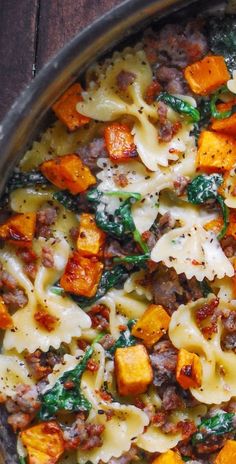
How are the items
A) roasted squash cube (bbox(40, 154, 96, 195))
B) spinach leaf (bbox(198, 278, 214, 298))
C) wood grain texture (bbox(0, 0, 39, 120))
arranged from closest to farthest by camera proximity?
roasted squash cube (bbox(40, 154, 96, 195))
spinach leaf (bbox(198, 278, 214, 298))
wood grain texture (bbox(0, 0, 39, 120))

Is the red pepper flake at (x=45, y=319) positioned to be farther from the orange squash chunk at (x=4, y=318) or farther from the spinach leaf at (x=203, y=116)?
the spinach leaf at (x=203, y=116)

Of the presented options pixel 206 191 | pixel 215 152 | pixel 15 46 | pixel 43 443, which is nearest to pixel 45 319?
pixel 43 443

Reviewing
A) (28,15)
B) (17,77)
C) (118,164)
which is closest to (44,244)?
(118,164)

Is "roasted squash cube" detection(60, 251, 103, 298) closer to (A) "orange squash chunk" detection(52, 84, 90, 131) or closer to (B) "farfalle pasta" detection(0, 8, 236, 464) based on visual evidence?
(B) "farfalle pasta" detection(0, 8, 236, 464)

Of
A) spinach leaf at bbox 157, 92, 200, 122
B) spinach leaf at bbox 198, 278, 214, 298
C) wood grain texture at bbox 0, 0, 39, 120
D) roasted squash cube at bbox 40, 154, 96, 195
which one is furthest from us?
wood grain texture at bbox 0, 0, 39, 120

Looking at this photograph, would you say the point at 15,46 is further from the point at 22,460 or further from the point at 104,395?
the point at 22,460

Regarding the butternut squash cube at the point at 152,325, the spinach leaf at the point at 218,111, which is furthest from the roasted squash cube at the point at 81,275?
the spinach leaf at the point at 218,111

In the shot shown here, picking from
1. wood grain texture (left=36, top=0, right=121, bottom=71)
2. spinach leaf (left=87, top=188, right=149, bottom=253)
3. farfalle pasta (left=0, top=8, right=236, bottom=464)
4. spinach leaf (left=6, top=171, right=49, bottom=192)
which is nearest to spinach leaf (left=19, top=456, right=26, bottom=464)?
farfalle pasta (left=0, top=8, right=236, bottom=464)
